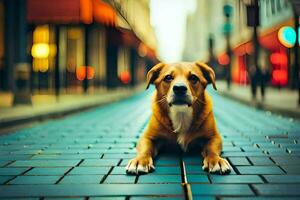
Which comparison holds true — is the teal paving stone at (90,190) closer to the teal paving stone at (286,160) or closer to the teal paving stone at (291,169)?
the teal paving stone at (291,169)

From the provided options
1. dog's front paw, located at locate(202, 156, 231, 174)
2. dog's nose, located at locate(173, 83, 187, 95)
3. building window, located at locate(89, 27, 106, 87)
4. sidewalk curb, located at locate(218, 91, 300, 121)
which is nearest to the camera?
dog's front paw, located at locate(202, 156, 231, 174)

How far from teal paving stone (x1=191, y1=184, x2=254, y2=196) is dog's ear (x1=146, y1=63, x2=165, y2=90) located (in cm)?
181

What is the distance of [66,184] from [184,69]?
1850 millimetres

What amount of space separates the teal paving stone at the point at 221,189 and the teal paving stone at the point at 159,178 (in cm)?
28

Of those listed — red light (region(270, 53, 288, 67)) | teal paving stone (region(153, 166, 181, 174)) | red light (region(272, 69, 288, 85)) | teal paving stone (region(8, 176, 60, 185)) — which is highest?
red light (region(270, 53, 288, 67))

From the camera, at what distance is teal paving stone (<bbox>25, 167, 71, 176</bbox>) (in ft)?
14.7

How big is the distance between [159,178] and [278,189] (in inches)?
40.7

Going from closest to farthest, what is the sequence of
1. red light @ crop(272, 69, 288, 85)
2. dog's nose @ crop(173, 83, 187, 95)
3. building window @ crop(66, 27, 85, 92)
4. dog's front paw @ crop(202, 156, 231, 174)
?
dog's front paw @ crop(202, 156, 231, 174)
dog's nose @ crop(173, 83, 187, 95)
building window @ crop(66, 27, 85, 92)
red light @ crop(272, 69, 288, 85)

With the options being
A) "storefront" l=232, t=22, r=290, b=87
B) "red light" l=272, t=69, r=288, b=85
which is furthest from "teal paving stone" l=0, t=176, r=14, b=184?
"red light" l=272, t=69, r=288, b=85

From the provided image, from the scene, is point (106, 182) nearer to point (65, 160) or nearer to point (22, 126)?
point (65, 160)

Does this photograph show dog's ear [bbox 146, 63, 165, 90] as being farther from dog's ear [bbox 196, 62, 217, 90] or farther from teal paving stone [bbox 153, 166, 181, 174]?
teal paving stone [bbox 153, 166, 181, 174]

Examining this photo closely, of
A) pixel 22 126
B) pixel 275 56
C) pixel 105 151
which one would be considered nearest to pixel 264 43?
pixel 275 56

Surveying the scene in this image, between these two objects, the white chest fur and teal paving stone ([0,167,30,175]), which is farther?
the white chest fur

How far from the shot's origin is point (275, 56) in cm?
3231
